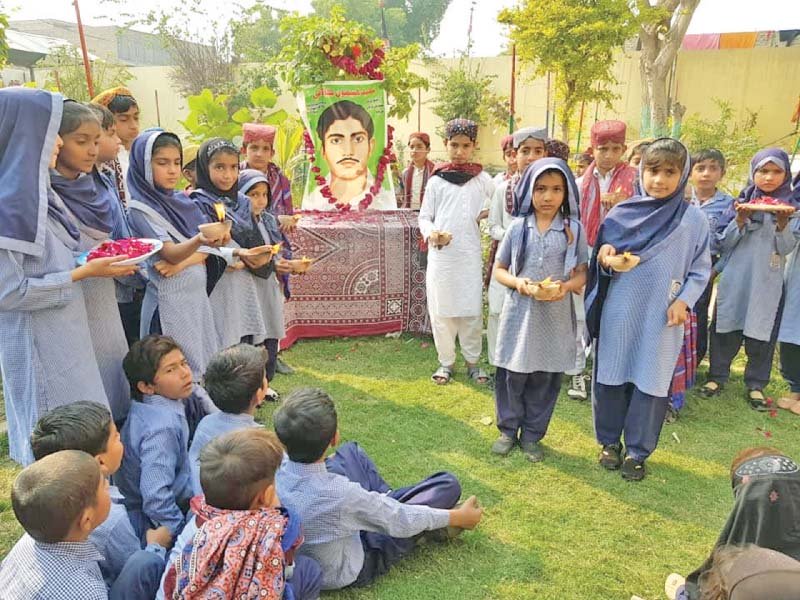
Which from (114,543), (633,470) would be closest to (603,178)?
(633,470)

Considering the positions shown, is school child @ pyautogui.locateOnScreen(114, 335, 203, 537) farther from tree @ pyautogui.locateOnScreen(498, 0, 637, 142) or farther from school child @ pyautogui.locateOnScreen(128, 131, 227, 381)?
tree @ pyautogui.locateOnScreen(498, 0, 637, 142)

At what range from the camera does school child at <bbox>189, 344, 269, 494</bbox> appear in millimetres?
2412

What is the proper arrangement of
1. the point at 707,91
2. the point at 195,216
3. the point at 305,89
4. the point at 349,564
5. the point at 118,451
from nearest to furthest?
the point at 118,451
the point at 349,564
the point at 195,216
the point at 305,89
the point at 707,91

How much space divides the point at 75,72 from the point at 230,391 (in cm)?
1703

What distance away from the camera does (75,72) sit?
15.9 meters

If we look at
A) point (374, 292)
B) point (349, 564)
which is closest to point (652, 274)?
point (349, 564)

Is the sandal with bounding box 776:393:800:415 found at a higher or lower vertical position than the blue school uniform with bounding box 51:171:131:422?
lower

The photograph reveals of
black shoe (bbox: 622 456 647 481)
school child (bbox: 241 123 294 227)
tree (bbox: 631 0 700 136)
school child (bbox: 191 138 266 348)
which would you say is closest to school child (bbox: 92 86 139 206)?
school child (bbox: 191 138 266 348)

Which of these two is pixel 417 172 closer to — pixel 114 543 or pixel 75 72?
pixel 114 543

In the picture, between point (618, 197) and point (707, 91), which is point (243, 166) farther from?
point (707, 91)

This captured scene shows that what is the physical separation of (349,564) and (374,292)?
132 inches

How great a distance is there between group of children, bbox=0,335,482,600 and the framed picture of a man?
9.89 feet

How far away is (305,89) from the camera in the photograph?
5238 mm

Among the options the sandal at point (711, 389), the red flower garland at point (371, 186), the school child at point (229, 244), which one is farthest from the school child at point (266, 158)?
the sandal at point (711, 389)
